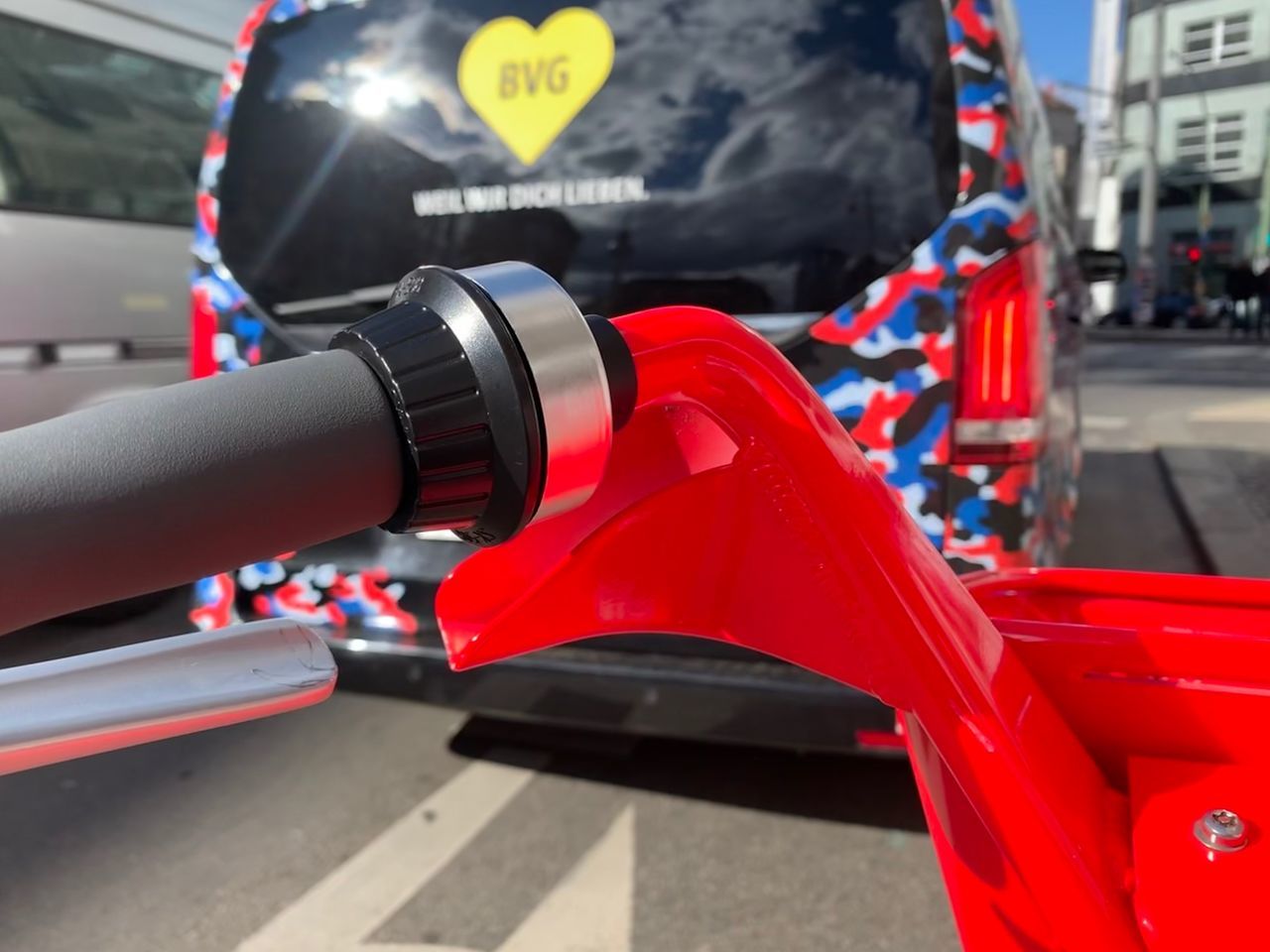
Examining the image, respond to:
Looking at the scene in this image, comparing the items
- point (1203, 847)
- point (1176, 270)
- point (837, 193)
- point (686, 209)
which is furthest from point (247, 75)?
point (1176, 270)

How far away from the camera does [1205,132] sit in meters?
40.6

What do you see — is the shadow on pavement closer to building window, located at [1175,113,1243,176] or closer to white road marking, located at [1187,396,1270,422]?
white road marking, located at [1187,396,1270,422]

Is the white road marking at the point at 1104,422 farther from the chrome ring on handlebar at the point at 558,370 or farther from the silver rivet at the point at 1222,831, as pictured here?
the chrome ring on handlebar at the point at 558,370

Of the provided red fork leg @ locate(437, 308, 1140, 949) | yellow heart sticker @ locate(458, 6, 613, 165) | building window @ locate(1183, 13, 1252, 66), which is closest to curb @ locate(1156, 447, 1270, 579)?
yellow heart sticker @ locate(458, 6, 613, 165)

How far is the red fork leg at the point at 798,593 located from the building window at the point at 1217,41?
149ft

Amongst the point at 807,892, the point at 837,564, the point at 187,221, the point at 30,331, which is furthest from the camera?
the point at 187,221

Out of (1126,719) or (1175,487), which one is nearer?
(1126,719)

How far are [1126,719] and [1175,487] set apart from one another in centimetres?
648

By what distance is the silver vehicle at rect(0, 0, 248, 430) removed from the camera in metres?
4.43

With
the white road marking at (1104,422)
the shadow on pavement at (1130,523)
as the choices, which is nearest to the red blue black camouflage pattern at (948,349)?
the shadow on pavement at (1130,523)

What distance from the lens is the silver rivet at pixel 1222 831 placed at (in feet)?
2.95

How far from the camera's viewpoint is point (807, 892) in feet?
8.50

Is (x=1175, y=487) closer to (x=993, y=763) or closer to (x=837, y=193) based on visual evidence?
(x=837, y=193)

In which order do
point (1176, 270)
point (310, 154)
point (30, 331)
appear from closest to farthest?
1. point (310, 154)
2. point (30, 331)
3. point (1176, 270)
